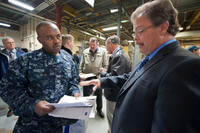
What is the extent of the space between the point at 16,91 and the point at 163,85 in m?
1.00

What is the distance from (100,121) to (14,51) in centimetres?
293

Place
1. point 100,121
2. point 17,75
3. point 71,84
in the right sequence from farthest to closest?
point 100,121, point 71,84, point 17,75

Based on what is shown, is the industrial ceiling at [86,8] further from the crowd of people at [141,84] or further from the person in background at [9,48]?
the crowd of people at [141,84]

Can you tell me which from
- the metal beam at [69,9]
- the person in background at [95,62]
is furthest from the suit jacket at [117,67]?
the metal beam at [69,9]

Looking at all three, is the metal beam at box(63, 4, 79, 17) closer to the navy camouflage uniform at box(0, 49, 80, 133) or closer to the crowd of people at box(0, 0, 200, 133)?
the crowd of people at box(0, 0, 200, 133)

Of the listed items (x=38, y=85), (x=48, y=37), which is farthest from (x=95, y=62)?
(x=38, y=85)

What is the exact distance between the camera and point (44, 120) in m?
0.78

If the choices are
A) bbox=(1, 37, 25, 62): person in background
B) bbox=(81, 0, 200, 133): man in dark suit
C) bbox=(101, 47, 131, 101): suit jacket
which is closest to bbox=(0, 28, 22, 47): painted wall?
bbox=(1, 37, 25, 62): person in background

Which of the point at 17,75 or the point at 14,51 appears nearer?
the point at 17,75

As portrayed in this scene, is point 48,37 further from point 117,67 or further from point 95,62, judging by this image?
point 95,62

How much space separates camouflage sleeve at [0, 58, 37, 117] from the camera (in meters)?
0.68

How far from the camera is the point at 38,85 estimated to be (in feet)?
2.48

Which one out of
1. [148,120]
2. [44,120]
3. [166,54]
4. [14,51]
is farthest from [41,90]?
[14,51]

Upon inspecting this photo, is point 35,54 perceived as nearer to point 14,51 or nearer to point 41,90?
point 41,90
